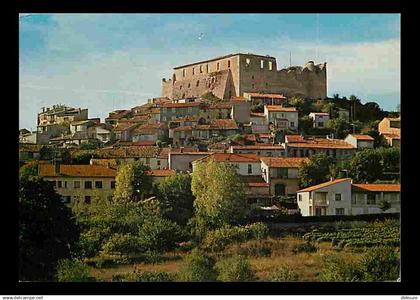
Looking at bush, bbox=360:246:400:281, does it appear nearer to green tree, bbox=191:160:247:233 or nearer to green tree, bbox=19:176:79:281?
green tree, bbox=191:160:247:233

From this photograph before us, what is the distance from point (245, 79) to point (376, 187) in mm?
4519

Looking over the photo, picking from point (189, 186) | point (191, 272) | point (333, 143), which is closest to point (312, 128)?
point (333, 143)

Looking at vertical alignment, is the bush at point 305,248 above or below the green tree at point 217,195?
below

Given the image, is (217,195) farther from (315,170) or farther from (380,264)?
(380,264)

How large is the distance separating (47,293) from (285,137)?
8.94ft

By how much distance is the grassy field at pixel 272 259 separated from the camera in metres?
6.36

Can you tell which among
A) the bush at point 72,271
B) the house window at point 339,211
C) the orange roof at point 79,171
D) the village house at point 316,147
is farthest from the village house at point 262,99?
the bush at point 72,271

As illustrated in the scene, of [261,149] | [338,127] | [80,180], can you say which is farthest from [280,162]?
[80,180]

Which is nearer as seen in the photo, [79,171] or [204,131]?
[79,171]

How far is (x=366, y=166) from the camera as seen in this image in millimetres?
7199

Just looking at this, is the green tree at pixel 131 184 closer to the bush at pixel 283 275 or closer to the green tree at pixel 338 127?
the bush at pixel 283 275

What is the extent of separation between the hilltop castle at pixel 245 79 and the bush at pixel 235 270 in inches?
83.0
